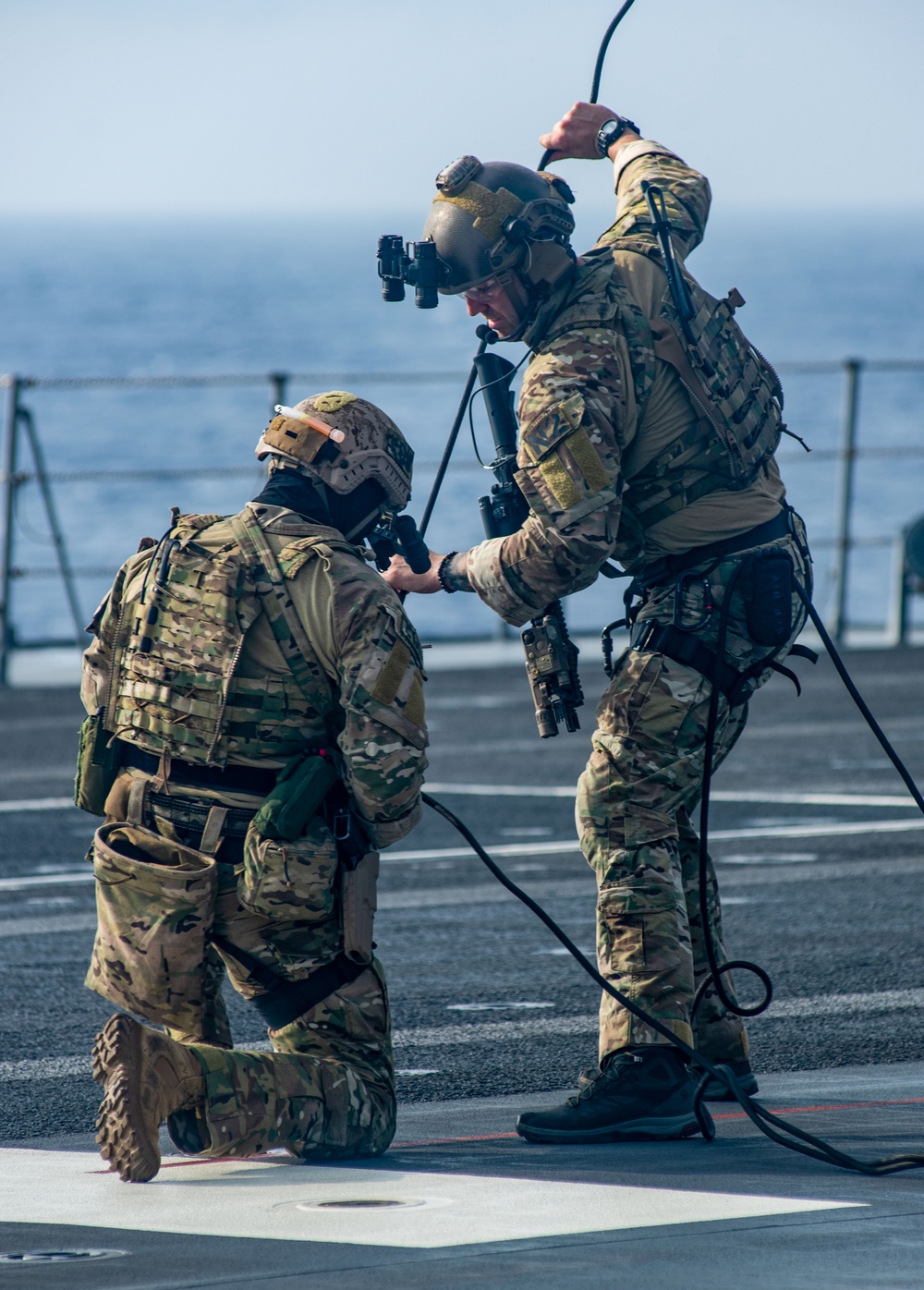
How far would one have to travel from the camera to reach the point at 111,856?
5328mm

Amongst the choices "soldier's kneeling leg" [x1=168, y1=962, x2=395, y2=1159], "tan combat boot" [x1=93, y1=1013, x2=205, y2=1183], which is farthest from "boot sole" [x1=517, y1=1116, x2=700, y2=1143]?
"tan combat boot" [x1=93, y1=1013, x2=205, y2=1183]

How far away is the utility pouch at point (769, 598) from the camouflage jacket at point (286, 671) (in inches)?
31.9

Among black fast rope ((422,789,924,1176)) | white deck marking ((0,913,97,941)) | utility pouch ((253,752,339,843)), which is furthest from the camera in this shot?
white deck marking ((0,913,97,941))

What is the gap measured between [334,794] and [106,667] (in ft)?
1.93

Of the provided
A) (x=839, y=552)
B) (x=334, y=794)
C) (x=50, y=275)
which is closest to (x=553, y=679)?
(x=334, y=794)

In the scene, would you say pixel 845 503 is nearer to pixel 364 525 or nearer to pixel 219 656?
pixel 364 525

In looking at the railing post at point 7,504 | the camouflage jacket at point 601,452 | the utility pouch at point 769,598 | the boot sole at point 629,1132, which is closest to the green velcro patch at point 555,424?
the camouflage jacket at point 601,452

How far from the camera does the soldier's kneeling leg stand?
5.09 metres

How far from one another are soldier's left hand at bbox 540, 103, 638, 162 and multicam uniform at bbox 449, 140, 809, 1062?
0.83 m

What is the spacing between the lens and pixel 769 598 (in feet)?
18.7

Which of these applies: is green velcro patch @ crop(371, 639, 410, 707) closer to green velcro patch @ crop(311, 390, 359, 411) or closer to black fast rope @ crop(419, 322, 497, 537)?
green velcro patch @ crop(311, 390, 359, 411)

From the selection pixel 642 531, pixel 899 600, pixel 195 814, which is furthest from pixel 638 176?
pixel 899 600

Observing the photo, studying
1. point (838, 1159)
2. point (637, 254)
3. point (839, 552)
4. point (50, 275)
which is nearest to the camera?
point (838, 1159)

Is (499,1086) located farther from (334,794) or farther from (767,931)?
(767,931)
